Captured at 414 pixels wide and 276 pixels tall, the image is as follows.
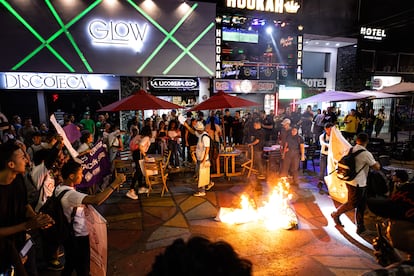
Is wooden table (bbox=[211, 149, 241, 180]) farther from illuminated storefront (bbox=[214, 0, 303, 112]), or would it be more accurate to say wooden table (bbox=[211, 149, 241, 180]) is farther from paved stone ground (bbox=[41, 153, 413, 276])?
illuminated storefront (bbox=[214, 0, 303, 112])

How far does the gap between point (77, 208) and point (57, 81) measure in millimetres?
12039

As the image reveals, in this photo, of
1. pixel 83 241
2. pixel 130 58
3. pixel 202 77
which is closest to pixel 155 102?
pixel 83 241

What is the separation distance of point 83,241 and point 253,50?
59.8ft

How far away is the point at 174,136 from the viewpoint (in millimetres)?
10172

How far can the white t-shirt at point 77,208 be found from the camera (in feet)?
10.1

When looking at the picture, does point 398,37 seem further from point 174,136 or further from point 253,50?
point 174,136

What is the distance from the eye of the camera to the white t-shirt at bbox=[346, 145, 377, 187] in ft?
16.6

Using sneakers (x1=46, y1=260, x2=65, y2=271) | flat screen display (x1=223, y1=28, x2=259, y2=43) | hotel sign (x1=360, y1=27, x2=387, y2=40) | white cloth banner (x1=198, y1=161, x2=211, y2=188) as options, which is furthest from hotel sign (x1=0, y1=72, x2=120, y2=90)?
hotel sign (x1=360, y1=27, x2=387, y2=40)

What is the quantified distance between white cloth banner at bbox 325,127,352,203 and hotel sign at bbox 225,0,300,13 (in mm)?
12004

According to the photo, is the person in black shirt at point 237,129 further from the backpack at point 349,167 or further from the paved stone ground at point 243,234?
the backpack at point 349,167

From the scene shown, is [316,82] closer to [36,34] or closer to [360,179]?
[360,179]

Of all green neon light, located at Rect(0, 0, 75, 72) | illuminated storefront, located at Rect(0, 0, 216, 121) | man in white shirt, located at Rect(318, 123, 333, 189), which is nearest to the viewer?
man in white shirt, located at Rect(318, 123, 333, 189)

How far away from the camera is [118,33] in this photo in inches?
529

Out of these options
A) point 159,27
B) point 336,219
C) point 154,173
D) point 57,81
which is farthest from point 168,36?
point 336,219
